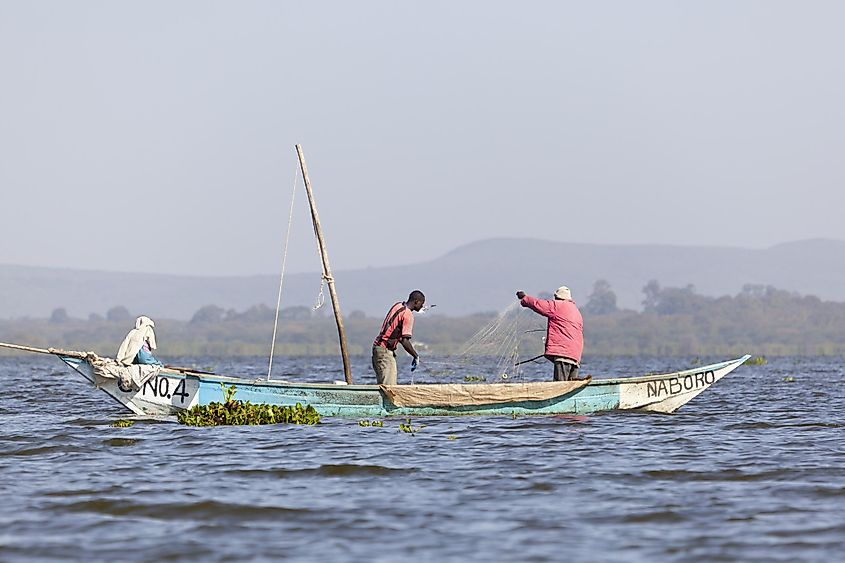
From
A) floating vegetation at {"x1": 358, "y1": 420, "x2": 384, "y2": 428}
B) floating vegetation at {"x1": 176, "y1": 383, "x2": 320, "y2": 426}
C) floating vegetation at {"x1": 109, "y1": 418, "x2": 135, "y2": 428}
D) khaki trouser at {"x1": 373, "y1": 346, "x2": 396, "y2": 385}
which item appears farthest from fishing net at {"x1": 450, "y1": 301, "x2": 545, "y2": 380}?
floating vegetation at {"x1": 109, "y1": 418, "x2": 135, "y2": 428}

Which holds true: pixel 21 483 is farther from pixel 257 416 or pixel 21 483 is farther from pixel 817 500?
pixel 817 500

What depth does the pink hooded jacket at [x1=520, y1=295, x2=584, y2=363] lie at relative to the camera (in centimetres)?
2366

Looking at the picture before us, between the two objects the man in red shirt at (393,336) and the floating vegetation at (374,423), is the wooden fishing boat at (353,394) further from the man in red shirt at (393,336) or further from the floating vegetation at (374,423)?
the man in red shirt at (393,336)

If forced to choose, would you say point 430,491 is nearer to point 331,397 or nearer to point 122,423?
point 331,397

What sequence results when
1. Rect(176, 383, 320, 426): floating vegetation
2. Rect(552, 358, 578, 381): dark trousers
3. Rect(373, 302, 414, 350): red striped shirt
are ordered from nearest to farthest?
Rect(176, 383, 320, 426): floating vegetation, Rect(373, 302, 414, 350): red striped shirt, Rect(552, 358, 578, 381): dark trousers

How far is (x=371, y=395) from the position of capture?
2300 centimetres

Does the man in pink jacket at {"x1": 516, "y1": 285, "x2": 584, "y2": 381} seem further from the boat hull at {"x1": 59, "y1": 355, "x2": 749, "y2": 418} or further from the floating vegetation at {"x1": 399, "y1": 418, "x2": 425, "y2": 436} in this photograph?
the floating vegetation at {"x1": 399, "y1": 418, "x2": 425, "y2": 436}

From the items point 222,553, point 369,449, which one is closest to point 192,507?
point 222,553

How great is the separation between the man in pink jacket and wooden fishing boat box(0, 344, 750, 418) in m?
0.69

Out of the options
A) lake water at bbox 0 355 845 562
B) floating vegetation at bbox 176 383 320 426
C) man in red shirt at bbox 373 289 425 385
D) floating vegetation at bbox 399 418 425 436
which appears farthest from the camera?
man in red shirt at bbox 373 289 425 385

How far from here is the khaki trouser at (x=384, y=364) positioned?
23.3 metres

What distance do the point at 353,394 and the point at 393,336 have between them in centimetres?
136

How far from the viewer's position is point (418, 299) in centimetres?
2267

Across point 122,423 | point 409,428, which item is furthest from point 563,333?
point 122,423
